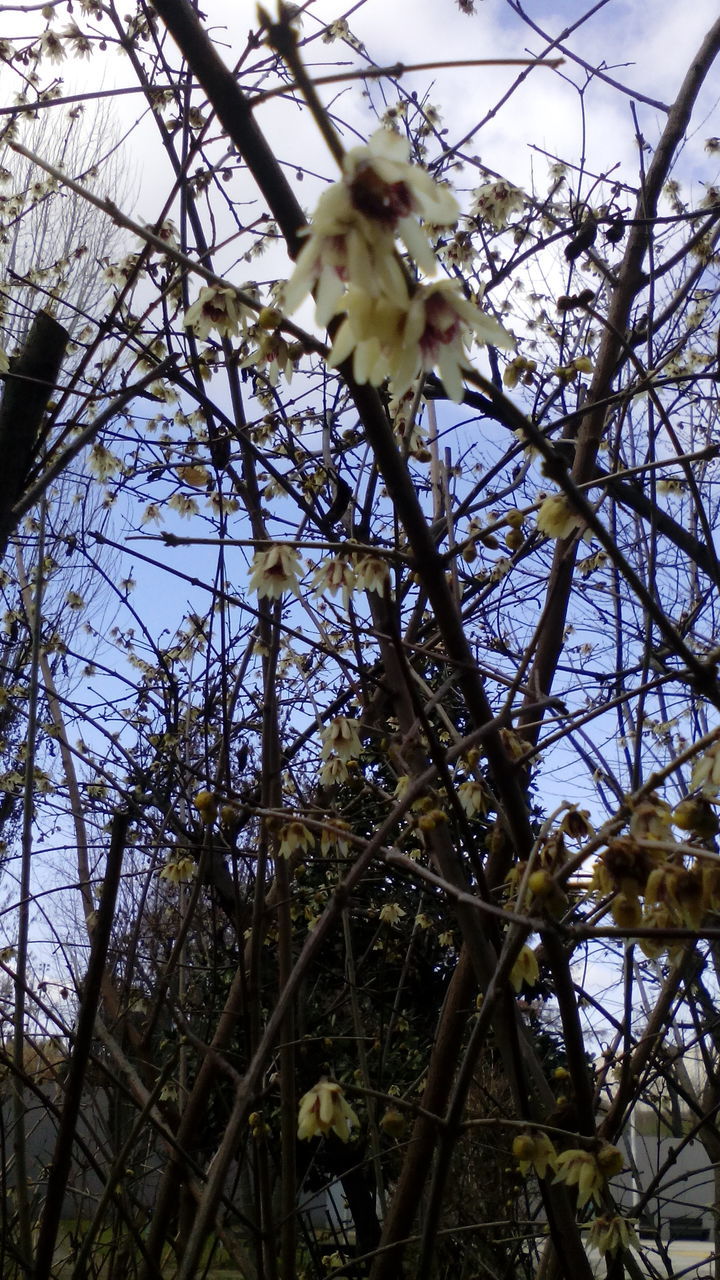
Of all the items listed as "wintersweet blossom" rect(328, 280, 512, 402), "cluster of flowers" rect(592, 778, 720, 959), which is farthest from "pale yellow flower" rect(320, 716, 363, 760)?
"wintersweet blossom" rect(328, 280, 512, 402)

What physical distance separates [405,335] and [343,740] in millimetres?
1587

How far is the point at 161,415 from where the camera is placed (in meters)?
4.90

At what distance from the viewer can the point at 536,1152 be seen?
4.61 ft

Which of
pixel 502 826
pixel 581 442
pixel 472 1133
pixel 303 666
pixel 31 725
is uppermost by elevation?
pixel 303 666

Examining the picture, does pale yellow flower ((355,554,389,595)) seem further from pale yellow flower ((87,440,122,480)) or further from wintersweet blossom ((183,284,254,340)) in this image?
pale yellow flower ((87,440,122,480))

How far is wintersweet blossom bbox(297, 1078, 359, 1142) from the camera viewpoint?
1.54 meters

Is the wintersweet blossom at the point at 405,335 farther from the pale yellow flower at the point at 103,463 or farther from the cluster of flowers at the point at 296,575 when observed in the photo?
the pale yellow flower at the point at 103,463

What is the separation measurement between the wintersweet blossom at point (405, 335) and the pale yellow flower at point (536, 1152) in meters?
1.11

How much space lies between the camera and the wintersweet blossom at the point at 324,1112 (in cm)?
154

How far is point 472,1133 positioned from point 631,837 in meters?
2.96

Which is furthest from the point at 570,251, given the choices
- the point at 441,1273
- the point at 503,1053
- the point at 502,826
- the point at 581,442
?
the point at 441,1273

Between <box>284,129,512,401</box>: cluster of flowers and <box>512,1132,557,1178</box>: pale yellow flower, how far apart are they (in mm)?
1142

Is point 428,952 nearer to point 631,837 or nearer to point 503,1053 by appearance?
point 503,1053

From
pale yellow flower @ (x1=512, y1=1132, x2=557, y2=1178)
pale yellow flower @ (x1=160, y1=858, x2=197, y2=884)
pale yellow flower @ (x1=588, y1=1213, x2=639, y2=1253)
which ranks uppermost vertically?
pale yellow flower @ (x1=160, y1=858, x2=197, y2=884)
